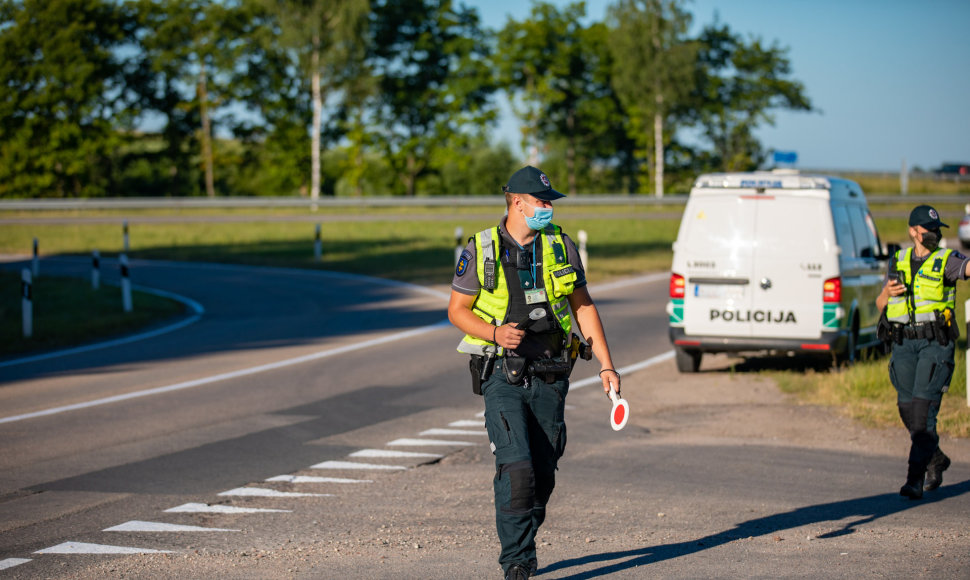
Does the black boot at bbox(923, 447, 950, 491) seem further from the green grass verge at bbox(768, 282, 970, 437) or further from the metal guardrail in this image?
the metal guardrail

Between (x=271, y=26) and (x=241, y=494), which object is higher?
(x=271, y=26)

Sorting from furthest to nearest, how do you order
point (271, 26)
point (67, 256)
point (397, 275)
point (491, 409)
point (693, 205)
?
point (271, 26), point (67, 256), point (397, 275), point (693, 205), point (491, 409)

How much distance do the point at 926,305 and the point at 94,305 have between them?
659 inches

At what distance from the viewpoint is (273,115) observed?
64438mm

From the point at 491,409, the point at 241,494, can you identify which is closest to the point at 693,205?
the point at 241,494

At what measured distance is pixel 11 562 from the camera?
5688 mm

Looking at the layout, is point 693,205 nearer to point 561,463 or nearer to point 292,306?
point 561,463

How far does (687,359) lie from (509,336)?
8264 mm

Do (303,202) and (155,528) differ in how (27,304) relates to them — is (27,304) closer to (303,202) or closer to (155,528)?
(155,528)

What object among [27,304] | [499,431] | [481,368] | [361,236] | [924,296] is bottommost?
[27,304]

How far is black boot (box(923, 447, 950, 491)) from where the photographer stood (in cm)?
729

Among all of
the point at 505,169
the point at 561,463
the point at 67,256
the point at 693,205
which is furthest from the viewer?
the point at 505,169

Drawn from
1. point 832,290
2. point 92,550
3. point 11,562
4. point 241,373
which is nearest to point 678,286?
point 832,290

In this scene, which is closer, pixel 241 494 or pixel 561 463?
pixel 241 494
